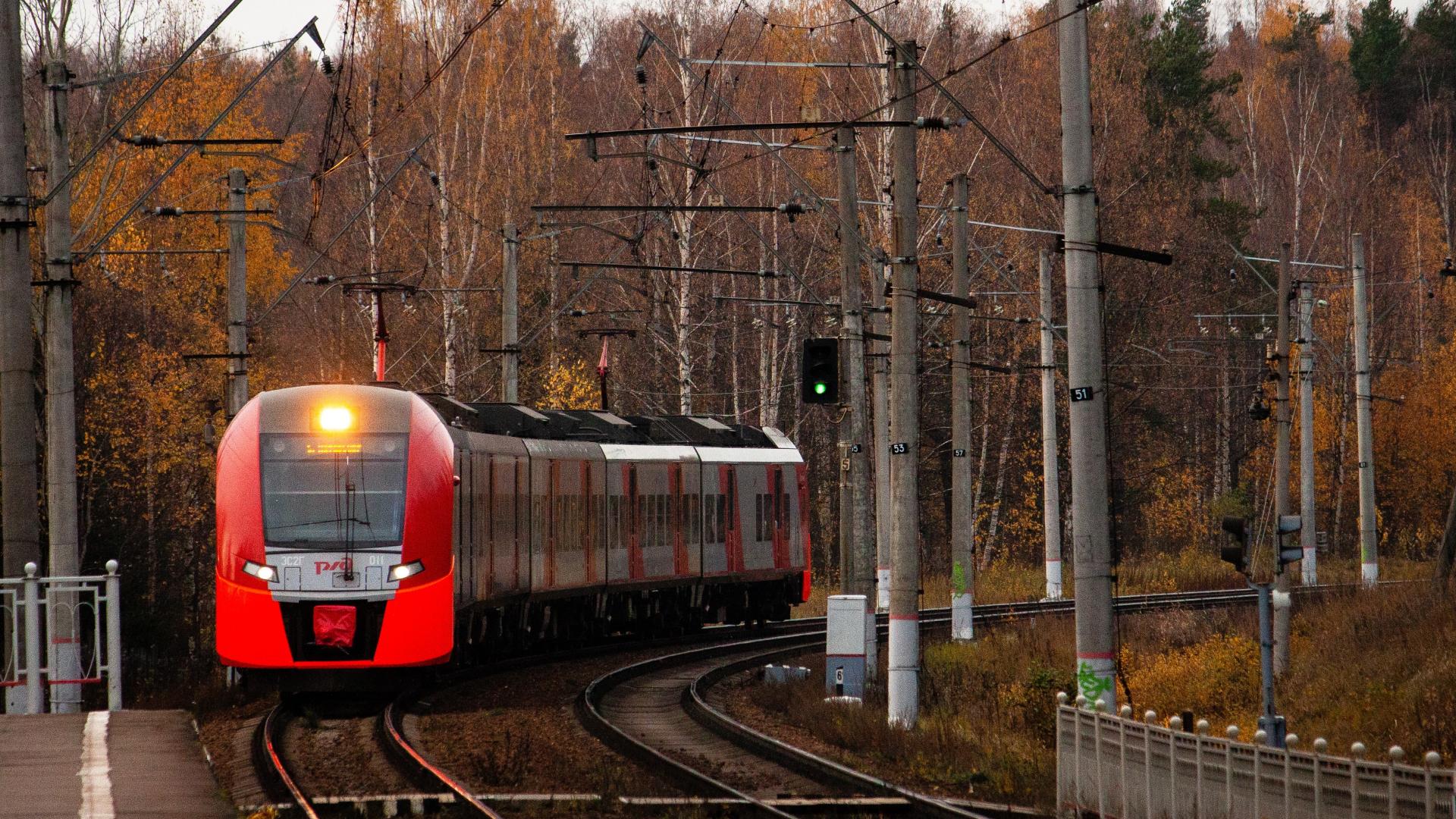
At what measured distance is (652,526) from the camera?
31688mm

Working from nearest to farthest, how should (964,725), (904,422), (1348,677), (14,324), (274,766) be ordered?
(274,766)
(14,324)
(964,725)
(1348,677)
(904,422)

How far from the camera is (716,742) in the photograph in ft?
62.0

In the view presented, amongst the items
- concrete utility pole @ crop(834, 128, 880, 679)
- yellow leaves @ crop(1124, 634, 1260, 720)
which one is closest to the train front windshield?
concrete utility pole @ crop(834, 128, 880, 679)

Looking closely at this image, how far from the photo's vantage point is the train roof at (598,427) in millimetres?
23016

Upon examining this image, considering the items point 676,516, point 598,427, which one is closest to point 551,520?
point 598,427

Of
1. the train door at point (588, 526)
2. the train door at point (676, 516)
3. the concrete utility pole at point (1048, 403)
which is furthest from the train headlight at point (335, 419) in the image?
the concrete utility pole at point (1048, 403)

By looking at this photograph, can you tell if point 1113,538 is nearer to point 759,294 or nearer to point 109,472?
point 109,472

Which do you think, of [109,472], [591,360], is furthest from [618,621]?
[591,360]

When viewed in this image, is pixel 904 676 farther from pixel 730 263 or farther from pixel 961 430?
pixel 730 263

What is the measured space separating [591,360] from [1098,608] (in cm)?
4529

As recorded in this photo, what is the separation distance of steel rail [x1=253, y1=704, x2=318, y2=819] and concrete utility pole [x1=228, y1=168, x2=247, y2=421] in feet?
24.3

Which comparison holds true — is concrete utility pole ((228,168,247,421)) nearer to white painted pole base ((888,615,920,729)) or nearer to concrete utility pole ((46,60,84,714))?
concrete utility pole ((46,60,84,714))

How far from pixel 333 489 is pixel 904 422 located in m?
5.81

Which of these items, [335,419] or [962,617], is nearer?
[335,419]
